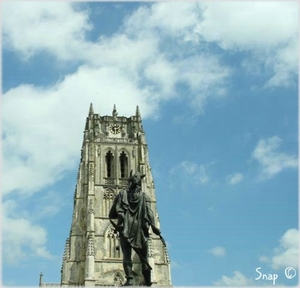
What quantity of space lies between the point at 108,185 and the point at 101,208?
3042mm

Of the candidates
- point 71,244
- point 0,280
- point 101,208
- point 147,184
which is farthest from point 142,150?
point 0,280

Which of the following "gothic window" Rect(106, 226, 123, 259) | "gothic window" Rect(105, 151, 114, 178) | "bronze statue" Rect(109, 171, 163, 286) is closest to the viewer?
"bronze statue" Rect(109, 171, 163, 286)

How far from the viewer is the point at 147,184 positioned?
56562mm

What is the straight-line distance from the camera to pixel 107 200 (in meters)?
55.4

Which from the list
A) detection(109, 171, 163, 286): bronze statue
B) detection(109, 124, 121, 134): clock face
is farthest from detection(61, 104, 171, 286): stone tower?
detection(109, 171, 163, 286): bronze statue

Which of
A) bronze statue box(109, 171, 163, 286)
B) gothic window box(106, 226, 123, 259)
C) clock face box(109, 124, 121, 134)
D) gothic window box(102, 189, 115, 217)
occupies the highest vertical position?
clock face box(109, 124, 121, 134)

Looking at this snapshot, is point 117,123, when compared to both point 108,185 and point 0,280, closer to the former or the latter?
point 108,185

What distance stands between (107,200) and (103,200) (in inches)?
18.1

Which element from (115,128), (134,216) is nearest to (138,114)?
(115,128)

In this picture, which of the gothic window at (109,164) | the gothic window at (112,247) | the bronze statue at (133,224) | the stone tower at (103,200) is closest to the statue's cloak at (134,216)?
the bronze statue at (133,224)

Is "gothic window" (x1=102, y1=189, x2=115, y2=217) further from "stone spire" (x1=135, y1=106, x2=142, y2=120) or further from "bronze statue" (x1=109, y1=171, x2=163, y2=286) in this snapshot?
"bronze statue" (x1=109, y1=171, x2=163, y2=286)

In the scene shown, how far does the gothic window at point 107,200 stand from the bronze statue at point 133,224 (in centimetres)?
Answer: 4449

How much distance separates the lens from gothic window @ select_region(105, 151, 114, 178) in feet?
191

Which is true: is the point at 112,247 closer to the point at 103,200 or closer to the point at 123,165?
the point at 103,200
